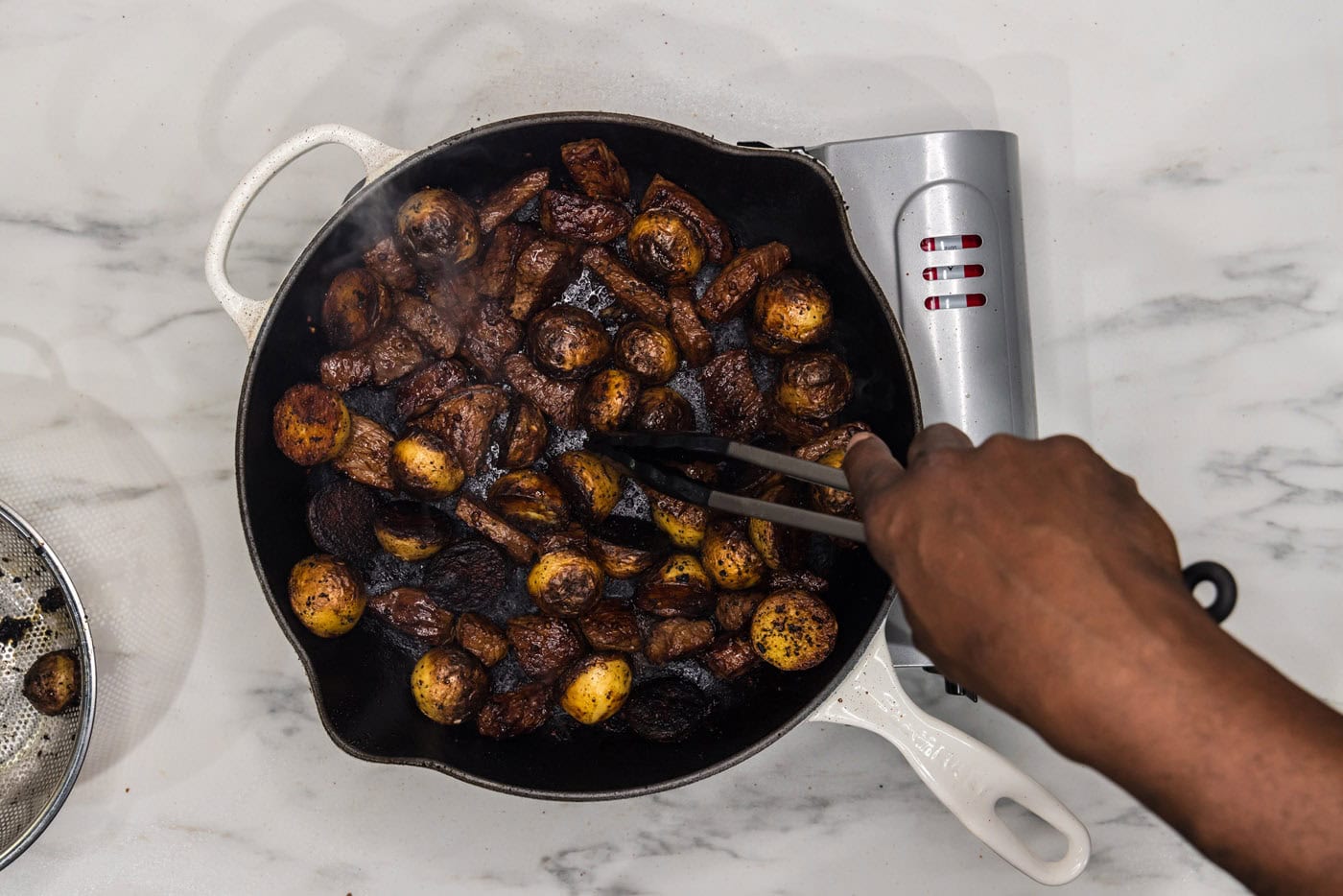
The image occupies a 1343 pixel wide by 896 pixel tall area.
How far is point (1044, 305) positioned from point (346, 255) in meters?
1.41

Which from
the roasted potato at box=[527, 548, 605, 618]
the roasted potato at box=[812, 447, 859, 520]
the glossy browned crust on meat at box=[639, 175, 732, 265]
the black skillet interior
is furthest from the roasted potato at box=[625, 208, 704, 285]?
the roasted potato at box=[527, 548, 605, 618]

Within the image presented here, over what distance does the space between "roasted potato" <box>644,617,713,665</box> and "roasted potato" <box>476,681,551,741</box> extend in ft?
0.74

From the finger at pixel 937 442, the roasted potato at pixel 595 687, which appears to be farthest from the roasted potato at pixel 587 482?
the finger at pixel 937 442

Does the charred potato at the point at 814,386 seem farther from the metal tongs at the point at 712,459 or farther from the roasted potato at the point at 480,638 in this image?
the roasted potato at the point at 480,638

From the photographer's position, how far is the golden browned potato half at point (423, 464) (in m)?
1.68

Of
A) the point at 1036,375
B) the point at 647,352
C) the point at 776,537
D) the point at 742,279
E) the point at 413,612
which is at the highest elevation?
the point at 742,279

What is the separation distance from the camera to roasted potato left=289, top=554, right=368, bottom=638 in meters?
1.68

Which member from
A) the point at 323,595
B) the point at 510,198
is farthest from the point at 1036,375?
the point at 323,595

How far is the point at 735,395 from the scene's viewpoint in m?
1.79

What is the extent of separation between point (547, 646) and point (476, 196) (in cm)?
88

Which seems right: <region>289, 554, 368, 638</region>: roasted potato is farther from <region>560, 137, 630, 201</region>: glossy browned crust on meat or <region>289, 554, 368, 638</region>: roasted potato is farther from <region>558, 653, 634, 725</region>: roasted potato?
<region>560, 137, 630, 201</region>: glossy browned crust on meat

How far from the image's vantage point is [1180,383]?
1974mm

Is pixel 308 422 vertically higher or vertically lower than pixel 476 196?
lower

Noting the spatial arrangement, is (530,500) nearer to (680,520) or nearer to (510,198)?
(680,520)
